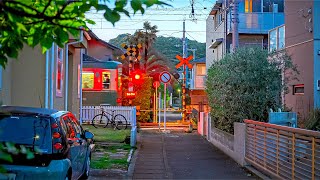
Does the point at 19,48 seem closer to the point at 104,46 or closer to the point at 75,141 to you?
the point at 75,141

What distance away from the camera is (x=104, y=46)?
38656 millimetres

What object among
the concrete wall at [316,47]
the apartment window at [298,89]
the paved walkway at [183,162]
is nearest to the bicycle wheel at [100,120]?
the paved walkway at [183,162]

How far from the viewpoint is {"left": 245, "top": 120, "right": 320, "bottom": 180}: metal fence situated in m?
7.96

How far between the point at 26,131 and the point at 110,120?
57.9ft

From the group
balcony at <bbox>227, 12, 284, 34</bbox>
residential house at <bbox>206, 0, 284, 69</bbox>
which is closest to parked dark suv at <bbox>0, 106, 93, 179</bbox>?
residential house at <bbox>206, 0, 284, 69</bbox>

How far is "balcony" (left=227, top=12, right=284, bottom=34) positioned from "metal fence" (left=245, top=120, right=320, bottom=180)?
1980cm

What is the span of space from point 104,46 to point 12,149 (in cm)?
3642

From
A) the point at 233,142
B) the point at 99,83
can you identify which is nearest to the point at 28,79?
the point at 233,142

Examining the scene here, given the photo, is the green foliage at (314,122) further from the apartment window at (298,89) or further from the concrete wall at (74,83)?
the concrete wall at (74,83)

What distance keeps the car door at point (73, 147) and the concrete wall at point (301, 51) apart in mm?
11709

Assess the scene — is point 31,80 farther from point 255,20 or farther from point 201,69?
point 201,69

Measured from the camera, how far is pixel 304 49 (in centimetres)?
1988

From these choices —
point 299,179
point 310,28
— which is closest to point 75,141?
point 299,179

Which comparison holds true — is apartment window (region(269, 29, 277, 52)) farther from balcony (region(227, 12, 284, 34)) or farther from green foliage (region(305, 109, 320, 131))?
green foliage (region(305, 109, 320, 131))
